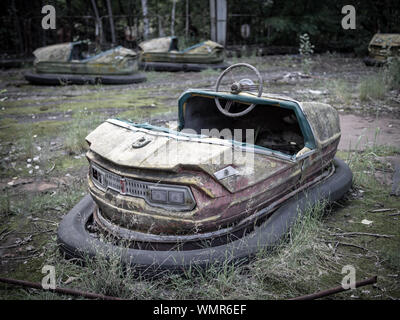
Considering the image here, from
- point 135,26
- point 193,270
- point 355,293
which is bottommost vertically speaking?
point 355,293

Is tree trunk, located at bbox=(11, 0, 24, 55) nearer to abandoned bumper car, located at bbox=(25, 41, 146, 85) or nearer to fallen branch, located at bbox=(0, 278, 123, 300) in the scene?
abandoned bumper car, located at bbox=(25, 41, 146, 85)

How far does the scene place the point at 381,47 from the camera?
1043cm

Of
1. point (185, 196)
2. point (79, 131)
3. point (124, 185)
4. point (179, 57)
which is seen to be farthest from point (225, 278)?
point (179, 57)

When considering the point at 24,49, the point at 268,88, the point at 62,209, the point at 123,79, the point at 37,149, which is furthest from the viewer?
the point at 24,49

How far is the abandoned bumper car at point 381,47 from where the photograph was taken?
969cm

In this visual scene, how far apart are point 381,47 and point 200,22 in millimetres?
7602

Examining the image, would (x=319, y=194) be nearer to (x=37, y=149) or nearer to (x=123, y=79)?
(x=37, y=149)

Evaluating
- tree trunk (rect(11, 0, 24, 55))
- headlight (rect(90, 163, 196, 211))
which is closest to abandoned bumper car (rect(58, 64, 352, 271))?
headlight (rect(90, 163, 196, 211))

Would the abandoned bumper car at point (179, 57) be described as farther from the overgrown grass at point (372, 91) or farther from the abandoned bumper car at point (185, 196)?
the abandoned bumper car at point (185, 196)

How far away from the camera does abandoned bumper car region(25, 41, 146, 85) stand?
9086mm
